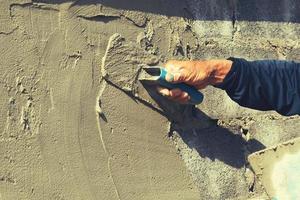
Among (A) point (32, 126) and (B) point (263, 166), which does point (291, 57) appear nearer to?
(B) point (263, 166)

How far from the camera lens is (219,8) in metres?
2.95

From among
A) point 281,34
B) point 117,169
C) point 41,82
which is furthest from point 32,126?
point 281,34

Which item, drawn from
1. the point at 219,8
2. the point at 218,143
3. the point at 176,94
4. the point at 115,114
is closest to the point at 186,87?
the point at 176,94

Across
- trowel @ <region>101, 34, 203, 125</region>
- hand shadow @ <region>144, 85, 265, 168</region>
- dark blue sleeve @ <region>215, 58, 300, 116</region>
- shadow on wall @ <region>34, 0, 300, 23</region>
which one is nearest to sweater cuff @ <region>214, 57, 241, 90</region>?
dark blue sleeve @ <region>215, 58, 300, 116</region>

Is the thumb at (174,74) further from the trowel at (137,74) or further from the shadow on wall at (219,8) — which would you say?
the shadow on wall at (219,8)

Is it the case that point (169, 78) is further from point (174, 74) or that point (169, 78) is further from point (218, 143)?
point (218, 143)

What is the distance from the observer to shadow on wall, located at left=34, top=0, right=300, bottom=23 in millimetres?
2626

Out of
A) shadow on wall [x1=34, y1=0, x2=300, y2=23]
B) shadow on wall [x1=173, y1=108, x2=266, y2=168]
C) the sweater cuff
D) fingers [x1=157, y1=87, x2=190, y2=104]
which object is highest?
shadow on wall [x1=34, y1=0, x2=300, y2=23]

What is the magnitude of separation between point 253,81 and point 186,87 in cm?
24

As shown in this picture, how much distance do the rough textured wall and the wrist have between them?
21cm

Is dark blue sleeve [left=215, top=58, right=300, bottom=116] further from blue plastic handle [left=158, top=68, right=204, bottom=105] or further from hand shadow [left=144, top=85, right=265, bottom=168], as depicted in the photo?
hand shadow [left=144, top=85, right=265, bottom=168]

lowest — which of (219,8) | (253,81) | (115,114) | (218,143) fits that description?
(218,143)

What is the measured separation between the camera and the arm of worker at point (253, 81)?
2568 mm

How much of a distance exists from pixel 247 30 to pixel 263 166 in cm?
74
